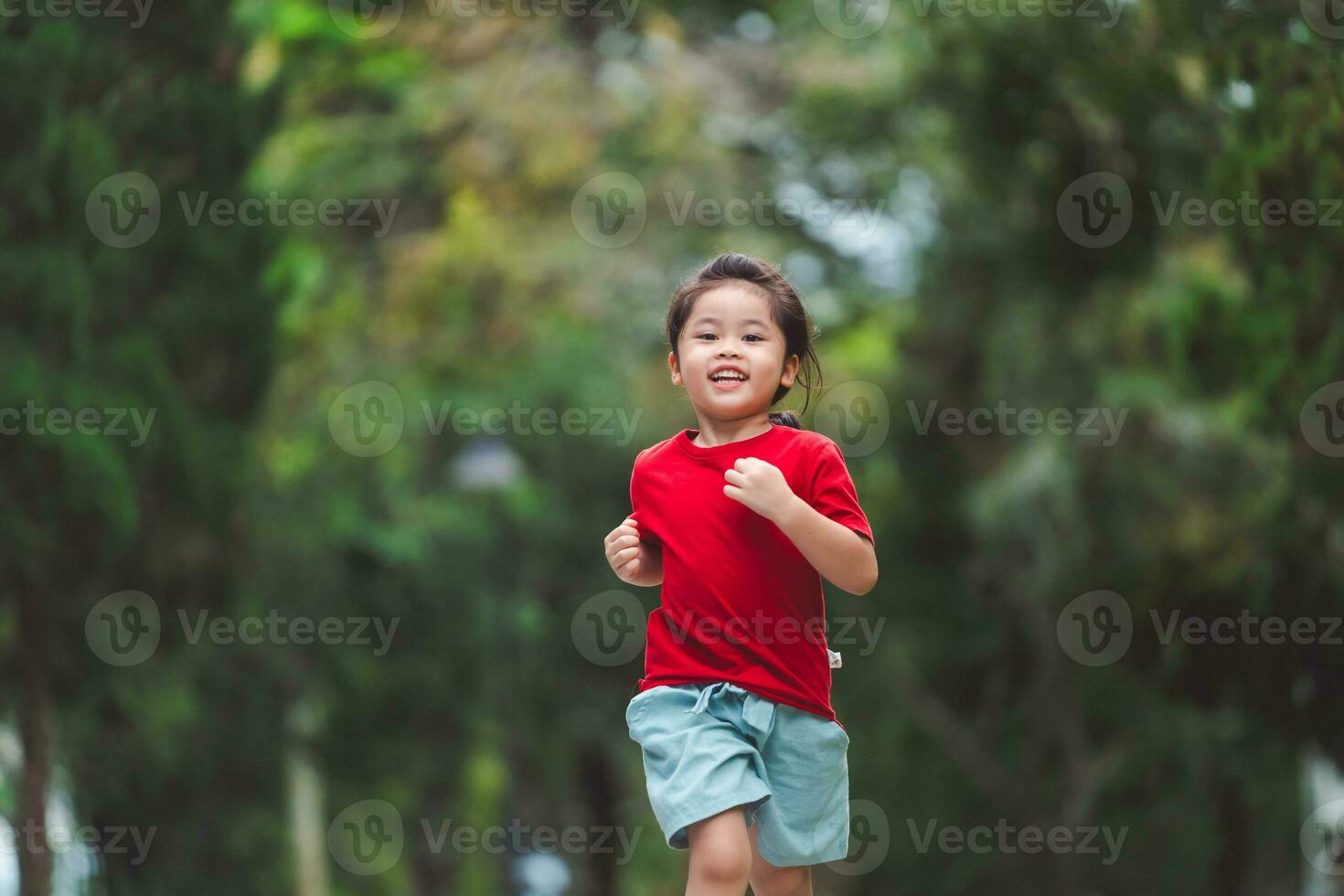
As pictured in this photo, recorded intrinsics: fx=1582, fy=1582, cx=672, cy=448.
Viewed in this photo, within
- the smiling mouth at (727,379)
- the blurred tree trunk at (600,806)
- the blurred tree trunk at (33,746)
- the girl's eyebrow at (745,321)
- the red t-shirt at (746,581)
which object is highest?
the girl's eyebrow at (745,321)

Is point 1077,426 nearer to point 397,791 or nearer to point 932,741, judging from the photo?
point 932,741

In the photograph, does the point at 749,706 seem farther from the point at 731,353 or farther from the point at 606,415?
the point at 606,415

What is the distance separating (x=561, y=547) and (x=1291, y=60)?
11632 mm

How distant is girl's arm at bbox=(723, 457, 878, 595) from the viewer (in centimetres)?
308

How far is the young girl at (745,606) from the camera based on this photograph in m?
3.28

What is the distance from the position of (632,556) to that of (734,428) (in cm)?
36

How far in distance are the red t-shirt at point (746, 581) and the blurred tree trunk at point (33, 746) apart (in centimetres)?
594

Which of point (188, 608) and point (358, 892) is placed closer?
point (188, 608)

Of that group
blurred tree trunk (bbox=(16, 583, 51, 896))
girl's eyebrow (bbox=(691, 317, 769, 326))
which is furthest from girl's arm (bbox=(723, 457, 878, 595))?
blurred tree trunk (bbox=(16, 583, 51, 896))

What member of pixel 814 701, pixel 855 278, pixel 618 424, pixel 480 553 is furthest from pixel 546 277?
pixel 814 701

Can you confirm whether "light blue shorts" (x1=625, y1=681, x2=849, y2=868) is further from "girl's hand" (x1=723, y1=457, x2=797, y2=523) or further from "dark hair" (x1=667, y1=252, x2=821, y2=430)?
"dark hair" (x1=667, y1=252, x2=821, y2=430)

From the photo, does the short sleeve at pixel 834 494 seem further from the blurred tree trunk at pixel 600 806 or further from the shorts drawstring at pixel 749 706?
the blurred tree trunk at pixel 600 806

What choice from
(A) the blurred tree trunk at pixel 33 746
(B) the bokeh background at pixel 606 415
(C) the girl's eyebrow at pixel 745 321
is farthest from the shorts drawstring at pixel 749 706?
(A) the blurred tree trunk at pixel 33 746

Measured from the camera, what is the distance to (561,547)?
55.0 ft
